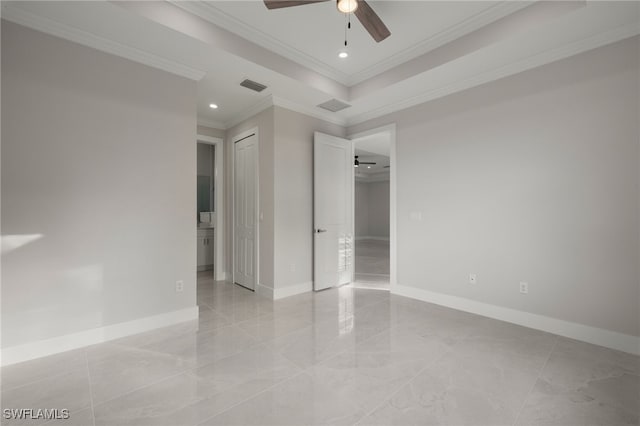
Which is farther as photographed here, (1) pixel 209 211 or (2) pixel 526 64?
(1) pixel 209 211

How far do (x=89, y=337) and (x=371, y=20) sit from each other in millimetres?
3775

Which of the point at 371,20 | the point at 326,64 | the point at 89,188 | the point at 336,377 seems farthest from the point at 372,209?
the point at 89,188

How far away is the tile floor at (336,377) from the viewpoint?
1.73 metres

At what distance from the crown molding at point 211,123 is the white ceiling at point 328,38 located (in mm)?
1116

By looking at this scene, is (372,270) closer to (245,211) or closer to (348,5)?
(245,211)

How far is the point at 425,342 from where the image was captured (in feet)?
8.82

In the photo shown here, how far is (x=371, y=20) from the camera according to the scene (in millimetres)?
2361

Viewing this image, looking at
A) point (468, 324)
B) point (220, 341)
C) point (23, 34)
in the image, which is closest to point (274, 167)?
point (220, 341)

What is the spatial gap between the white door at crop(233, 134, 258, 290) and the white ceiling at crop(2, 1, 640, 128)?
3.41ft

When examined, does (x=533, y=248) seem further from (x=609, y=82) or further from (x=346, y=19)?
(x=346, y=19)

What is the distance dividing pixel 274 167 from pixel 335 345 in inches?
98.2

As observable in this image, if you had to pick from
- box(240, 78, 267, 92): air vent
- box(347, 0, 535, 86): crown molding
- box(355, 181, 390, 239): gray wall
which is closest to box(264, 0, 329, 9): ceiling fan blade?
box(240, 78, 267, 92): air vent

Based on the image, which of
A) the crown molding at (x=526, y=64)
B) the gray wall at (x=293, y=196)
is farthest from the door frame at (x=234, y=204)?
the crown molding at (x=526, y=64)

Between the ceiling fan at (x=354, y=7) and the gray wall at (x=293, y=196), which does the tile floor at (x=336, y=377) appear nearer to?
the gray wall at (x=293, y=196)
